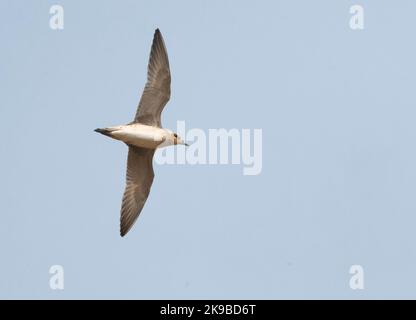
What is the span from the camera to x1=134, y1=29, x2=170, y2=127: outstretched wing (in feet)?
69.5

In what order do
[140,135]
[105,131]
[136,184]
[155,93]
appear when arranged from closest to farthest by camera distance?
[105,131], [140,135], [155,93], [136,184]

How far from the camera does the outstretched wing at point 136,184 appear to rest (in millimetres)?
21781

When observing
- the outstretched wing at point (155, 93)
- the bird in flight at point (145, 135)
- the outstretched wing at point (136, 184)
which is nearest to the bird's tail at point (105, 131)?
the bird in flight at point (145, 135)

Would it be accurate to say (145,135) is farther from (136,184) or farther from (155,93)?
(136,184)

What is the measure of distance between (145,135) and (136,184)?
1.43 metres

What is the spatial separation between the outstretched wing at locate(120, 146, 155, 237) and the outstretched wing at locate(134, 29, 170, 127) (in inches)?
33.5

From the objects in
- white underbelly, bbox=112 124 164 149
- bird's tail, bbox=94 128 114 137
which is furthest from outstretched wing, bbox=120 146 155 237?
bird's tail, bbox=94 128 114 137

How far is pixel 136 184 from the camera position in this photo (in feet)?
72.1

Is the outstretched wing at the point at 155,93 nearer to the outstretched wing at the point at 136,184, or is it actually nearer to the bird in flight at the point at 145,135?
the bird in flight at the point at 145,135

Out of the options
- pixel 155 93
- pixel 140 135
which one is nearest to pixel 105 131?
pixel 140 135

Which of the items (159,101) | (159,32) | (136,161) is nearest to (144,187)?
(136,161)

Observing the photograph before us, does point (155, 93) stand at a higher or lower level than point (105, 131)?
higher

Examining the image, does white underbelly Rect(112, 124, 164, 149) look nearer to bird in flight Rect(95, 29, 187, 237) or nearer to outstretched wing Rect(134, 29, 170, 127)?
bird in flight Rect(95, 29, 187, 237)
